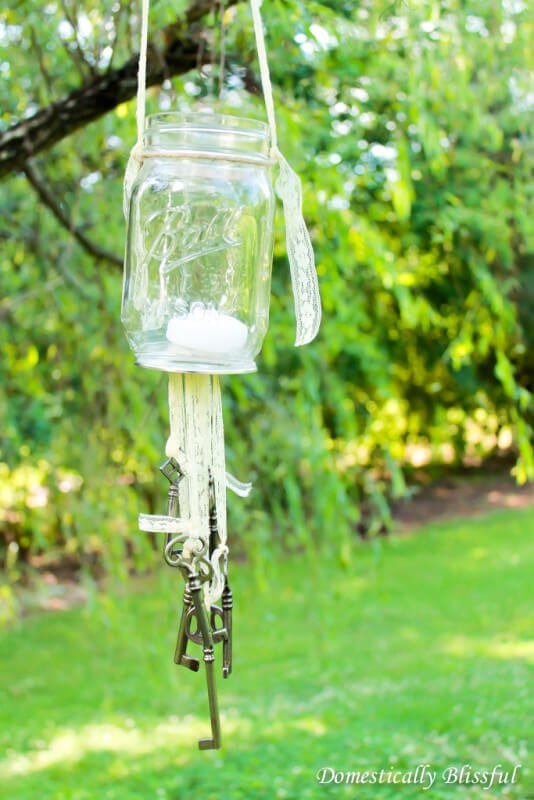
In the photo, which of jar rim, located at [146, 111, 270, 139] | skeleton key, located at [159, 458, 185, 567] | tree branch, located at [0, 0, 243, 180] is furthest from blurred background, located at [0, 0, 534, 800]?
skeleton key, located at [159, 458, 185, 567]

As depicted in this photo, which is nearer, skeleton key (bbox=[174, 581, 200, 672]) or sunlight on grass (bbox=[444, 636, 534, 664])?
skeleton key (bbox=[174, 581, 200, 672])

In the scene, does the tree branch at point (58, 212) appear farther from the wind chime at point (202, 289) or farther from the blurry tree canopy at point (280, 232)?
the wind chime at point (202, 289)

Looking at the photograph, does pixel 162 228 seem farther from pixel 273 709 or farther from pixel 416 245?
pixel 273 709

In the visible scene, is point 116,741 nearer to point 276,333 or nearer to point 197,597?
point 276,333

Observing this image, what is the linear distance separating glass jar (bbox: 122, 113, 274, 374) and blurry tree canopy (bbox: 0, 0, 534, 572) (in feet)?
2.66

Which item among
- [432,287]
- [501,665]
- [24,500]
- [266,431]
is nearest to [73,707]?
[24,500]

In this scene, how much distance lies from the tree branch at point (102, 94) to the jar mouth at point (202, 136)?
0.79 metres

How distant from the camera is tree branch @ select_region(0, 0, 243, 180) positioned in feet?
5.71

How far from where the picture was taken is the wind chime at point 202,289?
0.90m

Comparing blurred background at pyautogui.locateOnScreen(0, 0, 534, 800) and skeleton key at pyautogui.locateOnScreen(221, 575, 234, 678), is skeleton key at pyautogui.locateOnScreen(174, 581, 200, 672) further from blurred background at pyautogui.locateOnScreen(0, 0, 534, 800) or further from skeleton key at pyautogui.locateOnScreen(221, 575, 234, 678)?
blurred background at pyautogui.locateOnScreen(0, 0, 534, 800)

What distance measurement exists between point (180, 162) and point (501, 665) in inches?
158

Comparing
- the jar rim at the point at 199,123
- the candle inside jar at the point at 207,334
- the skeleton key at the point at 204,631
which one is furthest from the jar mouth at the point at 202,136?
the skeleton key at the point at 204,631

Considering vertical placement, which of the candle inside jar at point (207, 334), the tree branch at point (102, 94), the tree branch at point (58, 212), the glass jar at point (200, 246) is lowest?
the candle inside jar at point (207, 334)

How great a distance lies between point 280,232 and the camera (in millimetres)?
2393
